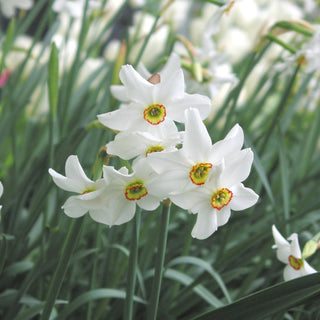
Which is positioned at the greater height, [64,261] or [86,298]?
[64,261]

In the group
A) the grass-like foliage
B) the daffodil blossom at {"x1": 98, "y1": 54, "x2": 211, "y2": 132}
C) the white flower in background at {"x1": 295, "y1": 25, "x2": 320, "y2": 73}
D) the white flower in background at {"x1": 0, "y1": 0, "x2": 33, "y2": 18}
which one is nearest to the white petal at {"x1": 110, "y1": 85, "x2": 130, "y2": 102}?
the grass-like foliage

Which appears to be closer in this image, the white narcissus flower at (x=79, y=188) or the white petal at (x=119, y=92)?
the white narcissus flower at (x=79, y=188)

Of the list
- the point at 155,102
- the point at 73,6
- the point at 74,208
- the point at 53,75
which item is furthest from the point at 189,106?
A: the point at 73,6

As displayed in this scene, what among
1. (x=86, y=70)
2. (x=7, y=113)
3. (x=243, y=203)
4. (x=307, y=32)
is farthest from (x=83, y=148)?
(x=86, y=70)

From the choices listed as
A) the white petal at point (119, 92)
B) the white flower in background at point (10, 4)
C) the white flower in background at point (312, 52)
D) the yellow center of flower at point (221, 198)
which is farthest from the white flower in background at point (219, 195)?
the white flower in background at point (10, 4)

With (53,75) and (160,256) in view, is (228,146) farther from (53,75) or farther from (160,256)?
(53,75)

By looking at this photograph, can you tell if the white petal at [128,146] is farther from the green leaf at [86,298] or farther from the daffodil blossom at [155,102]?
the green leaf at [86,298]
